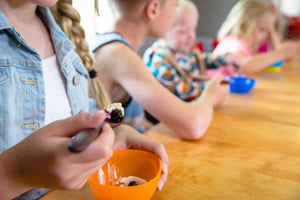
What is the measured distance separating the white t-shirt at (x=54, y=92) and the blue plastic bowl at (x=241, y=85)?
2.60 ft

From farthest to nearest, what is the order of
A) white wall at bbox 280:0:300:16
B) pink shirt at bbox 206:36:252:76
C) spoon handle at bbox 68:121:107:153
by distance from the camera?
white wall at bbox 280:0:300:16 → pink shirt at bbox 206:36:252:76 → spoon handle at bbox 68:121:107:153

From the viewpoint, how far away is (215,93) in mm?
1020

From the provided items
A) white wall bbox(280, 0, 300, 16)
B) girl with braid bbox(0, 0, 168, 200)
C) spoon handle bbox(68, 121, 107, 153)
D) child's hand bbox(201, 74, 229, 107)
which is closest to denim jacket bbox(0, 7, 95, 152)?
girl with braid bbox(0, 0, 168, 200)

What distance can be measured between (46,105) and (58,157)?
0.37 m

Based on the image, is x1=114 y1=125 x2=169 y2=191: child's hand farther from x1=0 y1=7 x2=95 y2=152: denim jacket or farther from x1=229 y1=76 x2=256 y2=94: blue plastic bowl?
x1=229 y1=76 x2=256 y2=94: blue plastic bowl

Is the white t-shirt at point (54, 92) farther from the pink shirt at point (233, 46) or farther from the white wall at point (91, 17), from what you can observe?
the pink shirt at point (233, 46)

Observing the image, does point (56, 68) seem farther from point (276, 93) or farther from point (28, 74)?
point (276, 93)

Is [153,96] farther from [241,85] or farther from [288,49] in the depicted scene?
[288,49]

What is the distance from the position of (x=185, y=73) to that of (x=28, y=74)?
46.3 inches

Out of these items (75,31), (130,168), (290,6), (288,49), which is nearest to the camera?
(130,168)

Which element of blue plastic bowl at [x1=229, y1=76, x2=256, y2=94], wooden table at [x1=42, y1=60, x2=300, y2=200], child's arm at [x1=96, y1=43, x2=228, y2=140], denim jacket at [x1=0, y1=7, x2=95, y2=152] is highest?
denim jacket at [x1=0, y1=7, x2=95, y2=152]

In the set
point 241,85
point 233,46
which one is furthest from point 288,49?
point 241,85

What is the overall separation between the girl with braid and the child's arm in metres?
0.10

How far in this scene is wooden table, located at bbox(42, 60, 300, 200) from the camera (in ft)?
1.79
